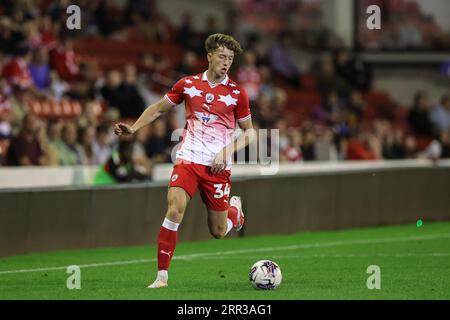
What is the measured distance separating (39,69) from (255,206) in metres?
5.02

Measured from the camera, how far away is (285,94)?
2914 centimetres

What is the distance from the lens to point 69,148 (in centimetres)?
1955

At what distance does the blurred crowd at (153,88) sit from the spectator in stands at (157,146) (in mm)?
17

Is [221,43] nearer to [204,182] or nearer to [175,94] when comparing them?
[175,94]

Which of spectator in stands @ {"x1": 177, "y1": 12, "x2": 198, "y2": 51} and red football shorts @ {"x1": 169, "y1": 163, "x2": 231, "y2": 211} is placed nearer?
red football shorts @ {"x1": 169, "y1": 163, "x2": 231, "y2": 211}

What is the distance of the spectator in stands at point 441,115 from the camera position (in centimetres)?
2945

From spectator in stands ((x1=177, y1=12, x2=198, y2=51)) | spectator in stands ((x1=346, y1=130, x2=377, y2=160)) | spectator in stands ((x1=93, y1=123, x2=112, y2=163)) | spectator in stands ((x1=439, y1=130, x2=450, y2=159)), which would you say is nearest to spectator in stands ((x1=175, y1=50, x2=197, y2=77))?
spectator in stands ((x1=177, y1=12, x2=198, y2=51))

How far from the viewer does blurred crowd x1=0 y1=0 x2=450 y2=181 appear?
19.5m

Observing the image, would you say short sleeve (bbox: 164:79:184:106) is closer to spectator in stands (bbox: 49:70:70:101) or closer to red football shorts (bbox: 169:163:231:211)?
red football shorts (bbox: 169:163:231:211)

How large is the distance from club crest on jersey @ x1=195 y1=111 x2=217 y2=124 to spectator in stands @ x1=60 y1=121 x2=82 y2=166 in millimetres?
7865

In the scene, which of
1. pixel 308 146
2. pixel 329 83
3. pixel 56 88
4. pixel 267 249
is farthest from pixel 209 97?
pixel 329 83

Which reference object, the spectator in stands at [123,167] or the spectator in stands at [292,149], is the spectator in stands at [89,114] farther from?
the spectator in stands at [292,149]
